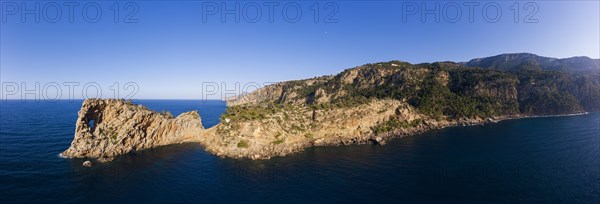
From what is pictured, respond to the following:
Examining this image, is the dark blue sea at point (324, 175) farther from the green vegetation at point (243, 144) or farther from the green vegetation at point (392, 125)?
the green vegetation at point (392, 125)

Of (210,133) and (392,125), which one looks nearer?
(210,133)

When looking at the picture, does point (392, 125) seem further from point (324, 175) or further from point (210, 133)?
point (210, 133)

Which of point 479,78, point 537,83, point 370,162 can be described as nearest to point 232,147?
point 370,162

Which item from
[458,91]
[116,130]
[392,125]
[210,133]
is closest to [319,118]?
[392,125]

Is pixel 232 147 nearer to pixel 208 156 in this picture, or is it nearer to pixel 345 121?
pixel 208 156

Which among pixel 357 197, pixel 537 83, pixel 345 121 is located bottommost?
pixel 357 197
